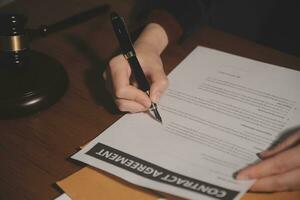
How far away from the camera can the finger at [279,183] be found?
597 mm

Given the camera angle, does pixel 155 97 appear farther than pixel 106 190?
Yes

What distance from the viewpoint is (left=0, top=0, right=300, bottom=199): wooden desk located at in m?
0.66

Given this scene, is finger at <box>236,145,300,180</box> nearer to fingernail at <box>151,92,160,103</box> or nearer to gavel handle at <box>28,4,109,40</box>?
fingernail at <box>151,92,160,103</box>

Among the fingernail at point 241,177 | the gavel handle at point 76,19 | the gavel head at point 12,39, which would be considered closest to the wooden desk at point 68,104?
the gavel handle at point 76,19

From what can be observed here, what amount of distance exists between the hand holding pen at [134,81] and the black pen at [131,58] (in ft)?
0.04

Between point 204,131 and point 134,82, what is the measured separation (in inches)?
6.8

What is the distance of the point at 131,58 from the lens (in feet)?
2.55

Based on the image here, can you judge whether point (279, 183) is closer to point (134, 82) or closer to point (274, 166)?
point (274, 166)

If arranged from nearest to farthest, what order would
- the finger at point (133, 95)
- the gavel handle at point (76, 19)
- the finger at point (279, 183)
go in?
the finger at point (279, 183), the finger at point (133, 95), the gavel handle at point (76, 19)

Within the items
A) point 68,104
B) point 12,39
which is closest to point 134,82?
point 68,104

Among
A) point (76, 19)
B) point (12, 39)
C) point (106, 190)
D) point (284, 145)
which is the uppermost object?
point (76, 19)

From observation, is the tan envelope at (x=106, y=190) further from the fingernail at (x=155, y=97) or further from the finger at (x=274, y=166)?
the fingernail at (x=155, y=97)

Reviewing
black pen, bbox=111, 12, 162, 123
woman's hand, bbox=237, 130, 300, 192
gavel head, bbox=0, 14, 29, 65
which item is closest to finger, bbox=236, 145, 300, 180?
Answer: woman's hand, bbox=237, 130, 300, 192

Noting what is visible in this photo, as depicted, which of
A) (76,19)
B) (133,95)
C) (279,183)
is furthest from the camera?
(76,19)
